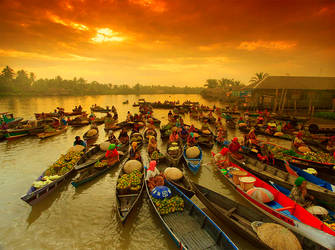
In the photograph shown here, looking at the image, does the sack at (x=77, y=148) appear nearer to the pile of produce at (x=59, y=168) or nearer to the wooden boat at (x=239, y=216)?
the pile of produce at (x=59, y=168)

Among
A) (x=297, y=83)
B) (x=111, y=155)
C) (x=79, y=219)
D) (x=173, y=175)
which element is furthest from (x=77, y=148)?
(x=297, y=83)

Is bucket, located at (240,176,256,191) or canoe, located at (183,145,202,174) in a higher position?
bucket, located at (240,176,256,191)

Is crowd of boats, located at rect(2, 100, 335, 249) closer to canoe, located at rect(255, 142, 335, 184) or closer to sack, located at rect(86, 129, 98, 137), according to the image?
canoe, located at rect(255, 142, 335, 184)

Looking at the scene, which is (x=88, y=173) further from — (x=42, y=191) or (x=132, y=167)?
(x=132, y=167)

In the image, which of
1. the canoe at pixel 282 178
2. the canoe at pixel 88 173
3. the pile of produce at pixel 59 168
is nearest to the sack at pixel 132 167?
the canoe at pixel 88 173

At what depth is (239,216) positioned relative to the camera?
22.5ft

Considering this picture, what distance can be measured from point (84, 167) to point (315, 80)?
39636 millimetres

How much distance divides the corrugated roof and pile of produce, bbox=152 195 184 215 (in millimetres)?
29200

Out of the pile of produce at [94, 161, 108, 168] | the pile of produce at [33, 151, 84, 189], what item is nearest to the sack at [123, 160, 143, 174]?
the pile of produce at [94, 161, 108, 168]

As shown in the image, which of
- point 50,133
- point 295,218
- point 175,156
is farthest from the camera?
point 50,133

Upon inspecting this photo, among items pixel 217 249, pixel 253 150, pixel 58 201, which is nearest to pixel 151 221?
pixel 217 249

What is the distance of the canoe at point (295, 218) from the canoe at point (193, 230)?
2.40 meters

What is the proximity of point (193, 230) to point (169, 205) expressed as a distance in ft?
4.29

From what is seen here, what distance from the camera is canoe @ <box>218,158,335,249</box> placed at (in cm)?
510
